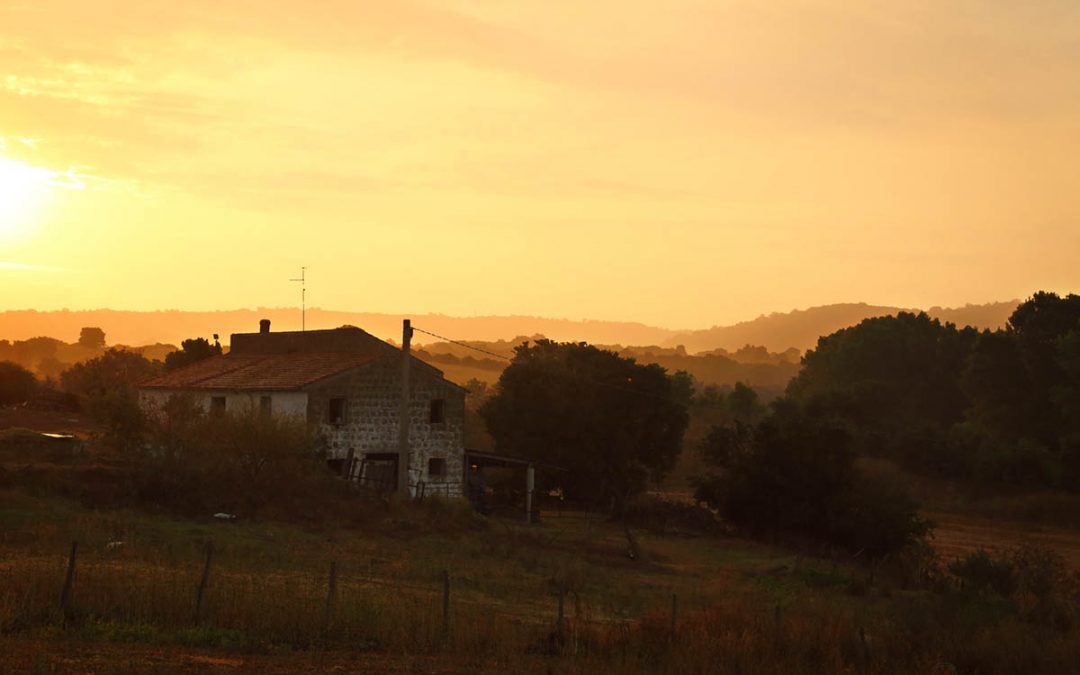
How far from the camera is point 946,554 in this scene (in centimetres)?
4728

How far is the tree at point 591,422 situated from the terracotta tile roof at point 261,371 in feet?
38.7

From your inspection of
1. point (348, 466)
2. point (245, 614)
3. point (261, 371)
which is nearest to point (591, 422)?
point (348, 466)

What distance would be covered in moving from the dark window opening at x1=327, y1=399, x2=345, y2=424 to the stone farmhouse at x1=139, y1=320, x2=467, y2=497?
0.04m

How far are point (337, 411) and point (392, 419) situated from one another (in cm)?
234

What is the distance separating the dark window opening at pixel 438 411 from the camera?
50625 mm

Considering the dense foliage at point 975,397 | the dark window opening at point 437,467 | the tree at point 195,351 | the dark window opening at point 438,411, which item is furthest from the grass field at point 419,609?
the tree at point 195,351

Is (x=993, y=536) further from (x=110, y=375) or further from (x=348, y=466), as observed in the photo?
(x=110, y=375)

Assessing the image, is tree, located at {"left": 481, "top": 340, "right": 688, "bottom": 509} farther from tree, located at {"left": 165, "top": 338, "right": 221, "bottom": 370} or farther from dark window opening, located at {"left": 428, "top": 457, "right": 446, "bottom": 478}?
tree, located at {"left": 165, "top": 338, "right": 221, "bottom": 370}

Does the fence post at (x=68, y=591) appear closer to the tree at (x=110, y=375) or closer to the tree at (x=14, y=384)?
the tree at (x=110, y=375)

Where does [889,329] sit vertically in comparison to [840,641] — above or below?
above

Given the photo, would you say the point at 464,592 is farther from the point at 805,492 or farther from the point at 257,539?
the point at 805,492

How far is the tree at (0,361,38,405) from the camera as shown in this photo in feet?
255

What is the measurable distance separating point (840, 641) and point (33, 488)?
27.5m

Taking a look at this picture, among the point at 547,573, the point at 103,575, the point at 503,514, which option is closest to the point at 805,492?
the point at 503,514
